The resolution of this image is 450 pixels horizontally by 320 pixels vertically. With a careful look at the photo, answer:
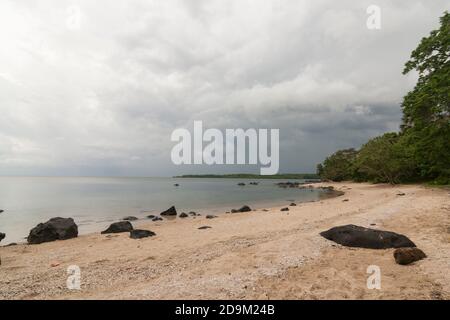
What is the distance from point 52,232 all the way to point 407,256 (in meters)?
19.8

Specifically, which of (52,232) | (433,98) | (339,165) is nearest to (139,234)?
(52,232)

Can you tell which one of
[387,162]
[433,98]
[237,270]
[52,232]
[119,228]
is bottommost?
[119,228]

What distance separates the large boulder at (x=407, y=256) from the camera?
8.55 metres

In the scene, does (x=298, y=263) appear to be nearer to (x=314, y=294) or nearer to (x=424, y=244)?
(x=314, y=294)

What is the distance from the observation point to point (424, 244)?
1052cm

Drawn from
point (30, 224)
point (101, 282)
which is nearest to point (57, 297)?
point (101, 282)

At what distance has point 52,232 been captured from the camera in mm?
18312

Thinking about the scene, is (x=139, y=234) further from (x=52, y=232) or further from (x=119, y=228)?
(x=52, y=232)

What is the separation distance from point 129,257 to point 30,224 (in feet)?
70.2

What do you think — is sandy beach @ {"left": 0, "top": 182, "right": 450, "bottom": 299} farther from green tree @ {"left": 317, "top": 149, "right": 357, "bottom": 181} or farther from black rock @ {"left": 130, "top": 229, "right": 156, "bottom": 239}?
green tree @ {"left": 317, "top": 149, "right": 357, "bottom": 181}

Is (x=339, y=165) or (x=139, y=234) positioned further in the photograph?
(x=339, y=165)

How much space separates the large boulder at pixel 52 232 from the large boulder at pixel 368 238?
1680cm

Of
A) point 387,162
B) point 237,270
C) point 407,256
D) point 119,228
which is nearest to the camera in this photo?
point 407,256
